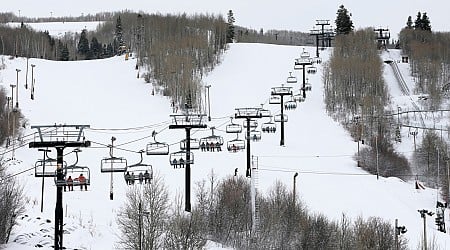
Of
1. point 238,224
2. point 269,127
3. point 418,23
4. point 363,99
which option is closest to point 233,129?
Answer: point 269,127

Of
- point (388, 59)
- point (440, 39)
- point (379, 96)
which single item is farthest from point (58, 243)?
point (440, 39)

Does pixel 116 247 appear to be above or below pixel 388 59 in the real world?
below

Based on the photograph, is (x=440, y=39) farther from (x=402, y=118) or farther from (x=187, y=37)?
(x=187, y=37)

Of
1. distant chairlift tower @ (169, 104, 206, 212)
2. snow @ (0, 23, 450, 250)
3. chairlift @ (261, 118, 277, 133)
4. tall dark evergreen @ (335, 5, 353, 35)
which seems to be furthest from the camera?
tall dark evergreen @ (335, 5, 353, 35)

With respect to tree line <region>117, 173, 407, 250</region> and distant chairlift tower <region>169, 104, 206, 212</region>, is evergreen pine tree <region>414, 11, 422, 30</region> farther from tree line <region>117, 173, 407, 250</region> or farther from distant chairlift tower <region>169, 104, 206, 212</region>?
distant chairlift tower <region>169, 104, 206, 212</region>

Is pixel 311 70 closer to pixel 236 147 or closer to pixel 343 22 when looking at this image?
pixel 343 22

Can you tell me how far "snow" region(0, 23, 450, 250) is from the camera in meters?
30.6

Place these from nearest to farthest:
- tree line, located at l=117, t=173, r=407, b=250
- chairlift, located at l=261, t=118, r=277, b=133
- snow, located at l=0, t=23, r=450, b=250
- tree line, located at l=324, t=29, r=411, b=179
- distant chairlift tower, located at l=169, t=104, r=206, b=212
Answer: tree line, located at l=117, t=173, r=407, b=250 < distant chairlift tower, located at l=169, t=104, r=206, b=212 < snow, located at l=0, t=23, r=450, b=250 < chairlift, located at l=261, t=118, r=277, b=133 < tree line, located at l=324, t=29, r=411, b=179

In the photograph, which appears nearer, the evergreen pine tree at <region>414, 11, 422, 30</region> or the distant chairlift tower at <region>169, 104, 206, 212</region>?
the distant chairlift tower at <region>169, 104, 206, 212</region>

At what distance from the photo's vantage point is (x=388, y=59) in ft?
284

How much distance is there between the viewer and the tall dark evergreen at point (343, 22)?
90938mm

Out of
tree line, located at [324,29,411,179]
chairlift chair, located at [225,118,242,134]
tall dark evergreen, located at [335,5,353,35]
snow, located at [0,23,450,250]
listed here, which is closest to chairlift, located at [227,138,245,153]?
chairlift chair, located at [225,118,242,134]

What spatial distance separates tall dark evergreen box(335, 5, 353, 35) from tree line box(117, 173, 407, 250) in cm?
6261

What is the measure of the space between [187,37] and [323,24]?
65.3 feet
